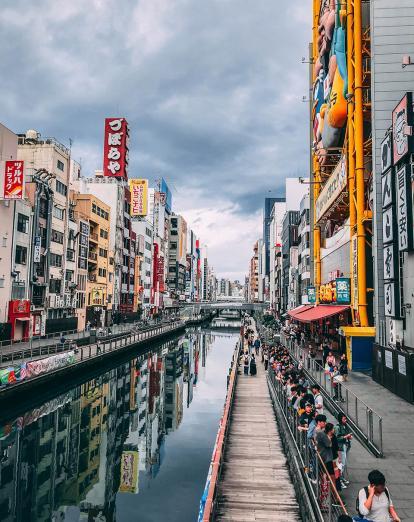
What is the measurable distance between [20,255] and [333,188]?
110 ft

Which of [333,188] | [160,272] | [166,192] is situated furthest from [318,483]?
[166,192]

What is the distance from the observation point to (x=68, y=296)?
62.8 meters

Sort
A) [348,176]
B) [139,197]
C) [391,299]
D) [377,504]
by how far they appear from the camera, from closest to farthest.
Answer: [377,504] → [391,299] → [348,176] → [139,197]

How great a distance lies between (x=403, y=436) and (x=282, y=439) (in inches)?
179

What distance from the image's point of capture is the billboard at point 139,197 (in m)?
101

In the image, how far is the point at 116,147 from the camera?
8544 centimetres

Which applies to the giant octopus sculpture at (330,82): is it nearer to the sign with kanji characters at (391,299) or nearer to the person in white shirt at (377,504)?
the sign with kanji characters at (391,299)

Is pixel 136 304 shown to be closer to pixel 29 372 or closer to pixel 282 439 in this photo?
pixel 29 372

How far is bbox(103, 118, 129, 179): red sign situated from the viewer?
278 ft

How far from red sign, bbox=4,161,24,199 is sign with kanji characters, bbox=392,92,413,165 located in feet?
113

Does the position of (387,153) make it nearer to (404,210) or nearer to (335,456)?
(404,210)

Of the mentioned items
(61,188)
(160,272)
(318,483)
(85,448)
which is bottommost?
(85,448)

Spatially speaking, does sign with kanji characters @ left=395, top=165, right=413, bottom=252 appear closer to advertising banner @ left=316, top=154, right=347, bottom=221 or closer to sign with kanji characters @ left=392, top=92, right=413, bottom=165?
sign with kanji characters @ left=392, top=92, right=413, bottom=165

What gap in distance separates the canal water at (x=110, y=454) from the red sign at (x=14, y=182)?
19.5 meters
